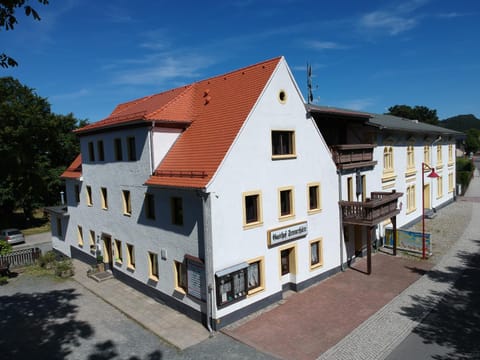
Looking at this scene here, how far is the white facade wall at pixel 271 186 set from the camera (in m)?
13.2

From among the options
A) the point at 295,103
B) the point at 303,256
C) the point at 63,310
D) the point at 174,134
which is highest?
the point at 295,103

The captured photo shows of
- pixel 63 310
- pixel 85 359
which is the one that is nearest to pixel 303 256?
pixel 85 359

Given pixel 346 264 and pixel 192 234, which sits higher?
pixel 192 234

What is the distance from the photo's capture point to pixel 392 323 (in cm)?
1323

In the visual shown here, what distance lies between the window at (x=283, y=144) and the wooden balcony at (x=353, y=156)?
3532 millimetres

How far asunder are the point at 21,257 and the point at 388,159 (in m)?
26.0

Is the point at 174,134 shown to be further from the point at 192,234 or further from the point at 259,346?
the point at 259,346

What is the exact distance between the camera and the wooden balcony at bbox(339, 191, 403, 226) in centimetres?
1784

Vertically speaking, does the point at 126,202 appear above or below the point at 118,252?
above

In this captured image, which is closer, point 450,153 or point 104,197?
point 104,197

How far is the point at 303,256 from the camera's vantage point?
54.3ft

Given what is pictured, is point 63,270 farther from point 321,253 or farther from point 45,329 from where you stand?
point 321,253

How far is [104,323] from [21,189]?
30468 mm

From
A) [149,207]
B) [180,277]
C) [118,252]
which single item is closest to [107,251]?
[118,252]
